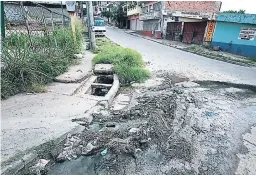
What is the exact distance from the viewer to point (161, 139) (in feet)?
11.2

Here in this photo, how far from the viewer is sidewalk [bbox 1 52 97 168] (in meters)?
2.93

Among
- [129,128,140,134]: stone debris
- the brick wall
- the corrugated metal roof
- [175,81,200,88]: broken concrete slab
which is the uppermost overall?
the brick wall

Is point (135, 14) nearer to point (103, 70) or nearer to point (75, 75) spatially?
point (103, 70)

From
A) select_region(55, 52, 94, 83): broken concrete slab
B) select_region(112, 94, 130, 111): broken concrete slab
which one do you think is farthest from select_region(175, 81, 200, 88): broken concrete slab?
select_region(55, 52, 94, 83): broken concrete slab

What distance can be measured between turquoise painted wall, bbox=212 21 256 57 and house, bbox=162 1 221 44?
4.20 feet

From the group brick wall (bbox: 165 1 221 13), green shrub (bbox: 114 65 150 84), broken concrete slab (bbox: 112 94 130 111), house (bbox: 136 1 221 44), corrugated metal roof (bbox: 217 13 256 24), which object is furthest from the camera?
brick wall (bbox: 165 1 221 13)

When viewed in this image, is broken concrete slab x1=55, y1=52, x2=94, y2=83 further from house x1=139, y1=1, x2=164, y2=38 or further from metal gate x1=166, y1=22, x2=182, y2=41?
house x1=139, y1=1, x2=164, y2=38

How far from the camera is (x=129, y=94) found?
5605 mm

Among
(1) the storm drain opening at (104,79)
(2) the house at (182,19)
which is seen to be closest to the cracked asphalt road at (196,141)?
(1) the storm drain opening at (104,79)

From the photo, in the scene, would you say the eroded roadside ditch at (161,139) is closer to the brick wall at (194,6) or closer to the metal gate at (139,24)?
the brick wall at (194,6)

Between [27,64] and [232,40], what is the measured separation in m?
14.4

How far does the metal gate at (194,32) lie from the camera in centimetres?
1773

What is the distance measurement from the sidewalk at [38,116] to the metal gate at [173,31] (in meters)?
17.5

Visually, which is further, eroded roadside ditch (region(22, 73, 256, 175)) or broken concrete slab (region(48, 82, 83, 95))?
broken concrete slab (region(48, 82, 83, 95))
